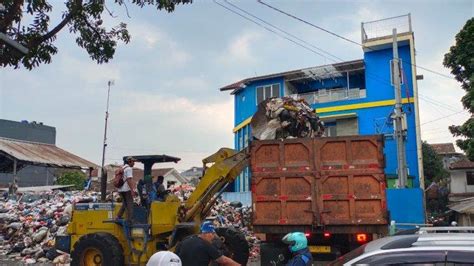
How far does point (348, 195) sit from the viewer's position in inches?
329

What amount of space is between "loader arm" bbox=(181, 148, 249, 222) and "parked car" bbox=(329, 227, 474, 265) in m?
5.98

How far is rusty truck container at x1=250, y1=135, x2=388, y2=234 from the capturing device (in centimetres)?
830

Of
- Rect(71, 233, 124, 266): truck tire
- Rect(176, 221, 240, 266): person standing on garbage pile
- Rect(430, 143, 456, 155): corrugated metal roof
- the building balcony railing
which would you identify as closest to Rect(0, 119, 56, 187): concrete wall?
the building balcony railing

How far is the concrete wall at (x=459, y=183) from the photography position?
32375 millimetres

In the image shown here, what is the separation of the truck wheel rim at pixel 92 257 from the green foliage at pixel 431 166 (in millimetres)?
30059

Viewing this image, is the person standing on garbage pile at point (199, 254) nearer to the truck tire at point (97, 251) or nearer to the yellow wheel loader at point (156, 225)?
the yellow wheel loader at point (156, 225)

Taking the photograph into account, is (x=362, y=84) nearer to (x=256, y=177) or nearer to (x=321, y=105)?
(x=321, y=105)

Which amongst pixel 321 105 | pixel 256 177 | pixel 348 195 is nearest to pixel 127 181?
pixel 256 177

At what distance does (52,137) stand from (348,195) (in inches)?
1636

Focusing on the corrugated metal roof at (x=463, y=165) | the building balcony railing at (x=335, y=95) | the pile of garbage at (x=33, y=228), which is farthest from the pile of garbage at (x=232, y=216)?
the corrugated metal roof at (x=463, y=165)

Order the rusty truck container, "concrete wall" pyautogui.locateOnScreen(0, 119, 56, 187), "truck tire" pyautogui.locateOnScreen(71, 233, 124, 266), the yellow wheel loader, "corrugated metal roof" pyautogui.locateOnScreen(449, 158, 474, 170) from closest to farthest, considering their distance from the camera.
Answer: the rusty truck container < "truck tire" pyautogui.locateOnScreen(71, 233, 124, 266) < the yellow wheel loader < "corrugated metal roof" pyautogui.locateOnScreen(449, 158, 474, 170) < "concrete wall" pyautogui.locateOnScreen(0, 119, 56, 187)

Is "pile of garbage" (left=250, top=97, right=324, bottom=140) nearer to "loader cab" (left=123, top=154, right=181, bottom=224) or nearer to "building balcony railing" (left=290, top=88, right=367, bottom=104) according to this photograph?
"loader cab" (left=123, top=154, right=181, bottom=224)

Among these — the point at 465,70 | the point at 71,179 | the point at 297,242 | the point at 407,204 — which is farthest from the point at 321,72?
the point at 297,242

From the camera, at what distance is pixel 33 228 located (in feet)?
54.1
